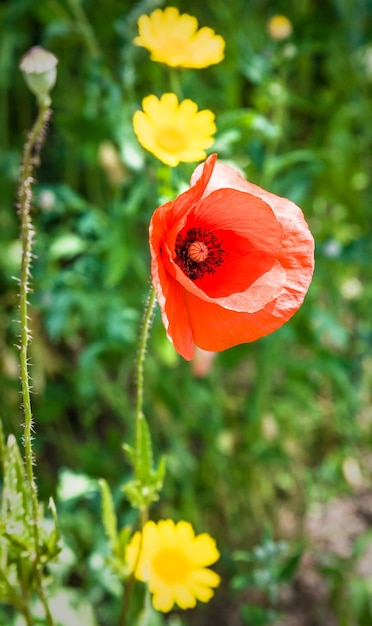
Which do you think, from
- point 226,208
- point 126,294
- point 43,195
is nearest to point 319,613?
point 126,294

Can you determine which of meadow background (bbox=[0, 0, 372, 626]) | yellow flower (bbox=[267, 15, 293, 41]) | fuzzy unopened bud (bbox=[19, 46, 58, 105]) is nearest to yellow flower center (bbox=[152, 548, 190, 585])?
meadow background (bbox=[0, 0, 372, 626])

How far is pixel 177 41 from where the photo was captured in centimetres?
90

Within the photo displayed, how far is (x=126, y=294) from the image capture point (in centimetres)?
127

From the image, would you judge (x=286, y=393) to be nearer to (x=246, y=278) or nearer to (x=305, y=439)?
(x=305, y=439)

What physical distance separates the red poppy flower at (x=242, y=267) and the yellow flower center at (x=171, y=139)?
12cm

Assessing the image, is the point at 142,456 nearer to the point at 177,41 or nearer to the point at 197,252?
the point at 197,252

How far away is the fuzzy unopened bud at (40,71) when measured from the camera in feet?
1.67

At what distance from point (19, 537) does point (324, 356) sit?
0.80 m

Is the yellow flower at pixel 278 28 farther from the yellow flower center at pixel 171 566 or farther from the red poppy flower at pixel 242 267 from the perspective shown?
the yellow flower center at pixel 171 566

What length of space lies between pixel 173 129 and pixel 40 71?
0.27 meters

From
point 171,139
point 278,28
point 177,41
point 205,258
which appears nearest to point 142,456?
point 205,258

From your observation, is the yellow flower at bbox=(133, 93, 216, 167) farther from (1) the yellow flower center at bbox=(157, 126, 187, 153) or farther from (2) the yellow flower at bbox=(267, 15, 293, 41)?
(2) the yellow flower at bbox=(267, 15, 293, 41)

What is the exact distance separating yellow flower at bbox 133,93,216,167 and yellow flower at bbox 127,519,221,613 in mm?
424

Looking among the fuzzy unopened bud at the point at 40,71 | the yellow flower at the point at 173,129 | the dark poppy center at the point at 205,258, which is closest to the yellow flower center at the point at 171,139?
the yellow flower at the point at 173,129
